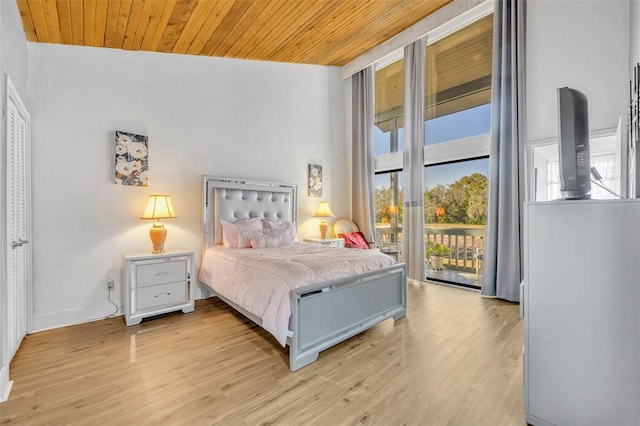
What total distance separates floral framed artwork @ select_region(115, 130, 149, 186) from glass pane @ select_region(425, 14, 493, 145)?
13.4ft

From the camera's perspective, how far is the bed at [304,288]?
84.7 inches

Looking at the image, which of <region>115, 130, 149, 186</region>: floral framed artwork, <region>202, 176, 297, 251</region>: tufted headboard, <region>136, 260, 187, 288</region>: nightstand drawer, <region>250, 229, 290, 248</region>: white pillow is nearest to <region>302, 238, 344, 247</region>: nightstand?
<region>202, 176, 297, 251</region>: tufted headboard

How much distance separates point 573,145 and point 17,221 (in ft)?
12.8

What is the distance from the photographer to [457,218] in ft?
14.9

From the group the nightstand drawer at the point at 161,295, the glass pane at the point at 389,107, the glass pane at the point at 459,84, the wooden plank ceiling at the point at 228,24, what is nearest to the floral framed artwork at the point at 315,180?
the glass pane at the point at 389,107

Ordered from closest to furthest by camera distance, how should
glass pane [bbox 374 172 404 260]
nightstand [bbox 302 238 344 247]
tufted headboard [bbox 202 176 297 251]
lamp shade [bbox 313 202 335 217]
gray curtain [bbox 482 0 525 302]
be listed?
gray curtain [bbox 482 0 525 302] → tufted headboard [bbox 202 176 297 251] → nightstand [bbox 302 238 344 247] → lamp shade [bbox 313 202 335 217] → glass pane [bbox 374 172 404 260]

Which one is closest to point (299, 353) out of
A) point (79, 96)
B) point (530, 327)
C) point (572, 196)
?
point (530, 327)

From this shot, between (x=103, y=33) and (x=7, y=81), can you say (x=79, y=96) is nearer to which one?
(x=103, y=33)

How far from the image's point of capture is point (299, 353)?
2135mm

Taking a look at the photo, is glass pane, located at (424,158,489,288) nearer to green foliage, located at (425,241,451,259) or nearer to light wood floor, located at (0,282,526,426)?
green foliage, located at (425,241,451,259)

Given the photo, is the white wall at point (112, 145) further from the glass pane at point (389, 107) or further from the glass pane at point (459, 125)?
the glass pane at point (459, 125)

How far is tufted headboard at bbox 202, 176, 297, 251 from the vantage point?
384 cm

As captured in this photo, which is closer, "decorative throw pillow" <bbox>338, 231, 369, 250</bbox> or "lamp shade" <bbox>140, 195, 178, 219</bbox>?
"lamp shade" <bbox>140, 195, 178, 219</bbox>

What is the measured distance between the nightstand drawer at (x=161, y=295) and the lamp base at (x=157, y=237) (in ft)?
1.34
